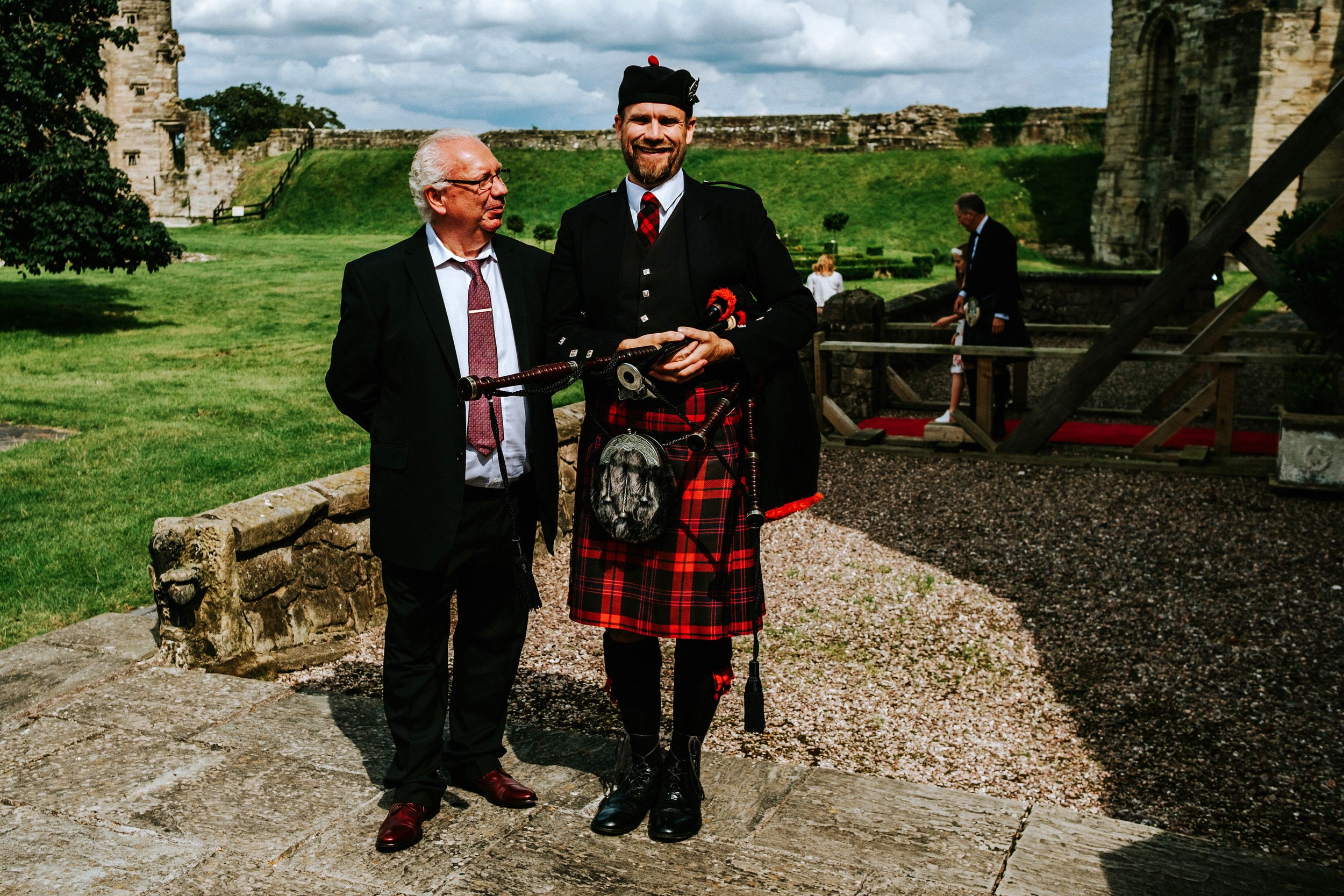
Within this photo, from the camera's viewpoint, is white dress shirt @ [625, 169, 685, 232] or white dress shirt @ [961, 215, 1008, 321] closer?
white dress shirt @ [625, 169, 685, 232]

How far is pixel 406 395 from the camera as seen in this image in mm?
3275

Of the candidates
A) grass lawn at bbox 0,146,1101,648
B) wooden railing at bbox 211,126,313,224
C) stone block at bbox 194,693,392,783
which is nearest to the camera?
stone block at bbox 194,693,392,783

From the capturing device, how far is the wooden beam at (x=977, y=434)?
30.7 feet

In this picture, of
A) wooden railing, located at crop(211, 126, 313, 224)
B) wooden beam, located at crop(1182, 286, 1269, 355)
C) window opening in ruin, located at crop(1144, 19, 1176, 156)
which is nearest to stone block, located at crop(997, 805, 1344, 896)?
wooden beam, located at crop(1182, 286, 1269, 355)

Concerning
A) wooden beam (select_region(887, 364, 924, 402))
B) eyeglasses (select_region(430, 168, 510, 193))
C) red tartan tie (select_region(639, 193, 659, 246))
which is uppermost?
eyeglasses (select_region(430, 168, 510, 193))

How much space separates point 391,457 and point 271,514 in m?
1.79

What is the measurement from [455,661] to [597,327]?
1.15 m

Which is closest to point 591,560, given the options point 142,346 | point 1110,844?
point 1110,844

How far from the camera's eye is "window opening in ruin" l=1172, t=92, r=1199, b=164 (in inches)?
1141

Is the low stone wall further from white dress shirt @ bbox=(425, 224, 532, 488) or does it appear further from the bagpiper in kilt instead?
the bagpiper in kilt

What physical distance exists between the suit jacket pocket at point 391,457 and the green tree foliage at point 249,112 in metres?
78.6

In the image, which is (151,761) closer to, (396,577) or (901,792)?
(396,577)

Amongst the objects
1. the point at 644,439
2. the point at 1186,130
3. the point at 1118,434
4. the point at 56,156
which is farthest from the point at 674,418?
the point at 1186,130

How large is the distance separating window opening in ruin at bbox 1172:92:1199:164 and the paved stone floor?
2986 centimetres
